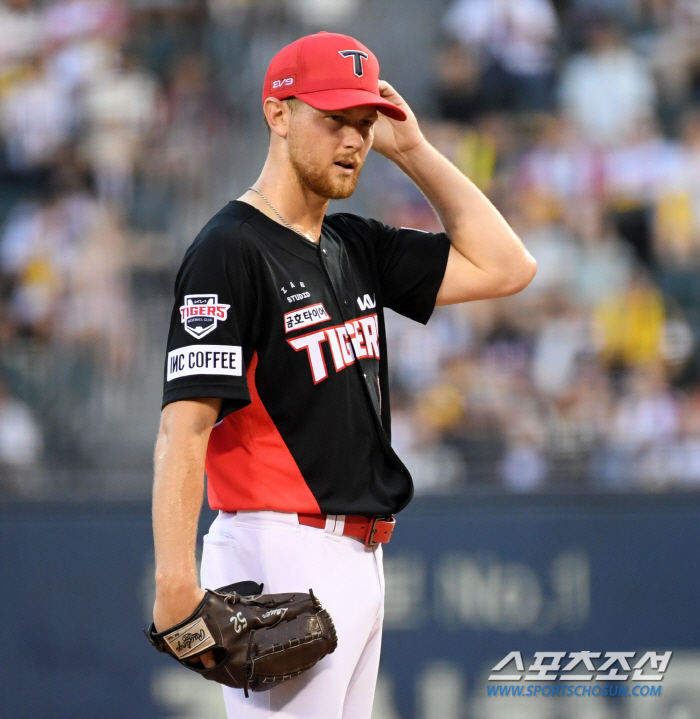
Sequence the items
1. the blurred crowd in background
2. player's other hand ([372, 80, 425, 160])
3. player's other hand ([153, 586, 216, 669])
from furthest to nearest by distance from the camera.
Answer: the blurred crowd in background → player's other hand ([372, 80, 425, 160]) → player's other hand ([153, 586, 216, 669])

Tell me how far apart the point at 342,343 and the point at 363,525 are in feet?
1.41

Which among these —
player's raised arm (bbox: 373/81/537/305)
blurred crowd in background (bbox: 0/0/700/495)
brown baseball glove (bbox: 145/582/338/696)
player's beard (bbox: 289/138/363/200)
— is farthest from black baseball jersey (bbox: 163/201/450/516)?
blurred crowd in background (bbox: 0/0/700/495)

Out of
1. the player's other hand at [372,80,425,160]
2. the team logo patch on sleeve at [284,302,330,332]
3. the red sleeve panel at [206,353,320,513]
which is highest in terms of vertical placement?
the player's other hand at [372,80,425,160]

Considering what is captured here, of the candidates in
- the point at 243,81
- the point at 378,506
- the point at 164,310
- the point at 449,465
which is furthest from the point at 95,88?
the point at 378,506

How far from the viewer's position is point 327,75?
7.86ft

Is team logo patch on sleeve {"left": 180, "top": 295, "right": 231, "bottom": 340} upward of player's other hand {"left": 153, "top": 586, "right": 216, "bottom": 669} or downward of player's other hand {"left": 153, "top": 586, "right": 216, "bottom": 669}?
upward

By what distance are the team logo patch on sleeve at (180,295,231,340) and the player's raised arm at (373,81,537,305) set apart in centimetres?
76

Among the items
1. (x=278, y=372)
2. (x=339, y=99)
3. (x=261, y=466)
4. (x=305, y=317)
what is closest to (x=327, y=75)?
(x=339, y=99)

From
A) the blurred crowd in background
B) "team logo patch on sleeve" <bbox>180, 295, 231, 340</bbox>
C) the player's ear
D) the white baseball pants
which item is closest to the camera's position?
"team logo patch on sleeve" <bbox>180, 295, 231, 340</bbox>

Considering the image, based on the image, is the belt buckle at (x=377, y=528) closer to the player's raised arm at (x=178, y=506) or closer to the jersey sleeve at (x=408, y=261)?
the player's raised arm at (x=178, y=506)

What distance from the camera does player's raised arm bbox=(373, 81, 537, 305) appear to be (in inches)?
109

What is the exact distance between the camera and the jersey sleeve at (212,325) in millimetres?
2221

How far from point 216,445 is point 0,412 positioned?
3.46 m

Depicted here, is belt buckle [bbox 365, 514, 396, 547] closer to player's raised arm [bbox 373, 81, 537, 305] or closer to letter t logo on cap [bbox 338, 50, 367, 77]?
player's raised arm [bbox 373, 81, 537, 305]
